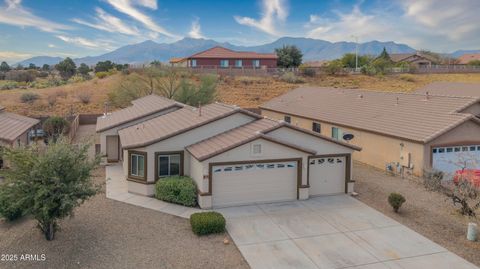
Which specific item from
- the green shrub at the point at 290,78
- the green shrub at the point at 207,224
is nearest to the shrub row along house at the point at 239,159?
the green shrub at the point at 207,224

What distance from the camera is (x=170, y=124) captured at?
21656mm

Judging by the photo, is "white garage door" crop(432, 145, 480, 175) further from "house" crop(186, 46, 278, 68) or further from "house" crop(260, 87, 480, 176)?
"house" crop(186, 46, 278, 68)

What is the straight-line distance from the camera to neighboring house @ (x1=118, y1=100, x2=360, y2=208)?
17.3 metres

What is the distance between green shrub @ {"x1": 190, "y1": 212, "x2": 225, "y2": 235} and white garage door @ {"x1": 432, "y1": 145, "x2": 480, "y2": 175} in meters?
13.8

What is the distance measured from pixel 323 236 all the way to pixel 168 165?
8.14m

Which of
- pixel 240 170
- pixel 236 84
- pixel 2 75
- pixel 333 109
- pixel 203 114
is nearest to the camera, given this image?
pixel 240 170

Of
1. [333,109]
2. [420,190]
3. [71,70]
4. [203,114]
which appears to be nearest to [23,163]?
[203,114]

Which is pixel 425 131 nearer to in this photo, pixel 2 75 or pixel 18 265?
pixel 18 265

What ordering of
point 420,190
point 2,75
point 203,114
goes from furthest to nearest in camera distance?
1. point 2,75
2. point 203,114
3. point 420,190

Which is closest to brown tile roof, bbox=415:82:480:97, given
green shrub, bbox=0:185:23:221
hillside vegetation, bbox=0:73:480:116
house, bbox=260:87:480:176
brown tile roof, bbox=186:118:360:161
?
house, bbox=260:87:480:176

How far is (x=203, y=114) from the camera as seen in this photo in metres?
21.8

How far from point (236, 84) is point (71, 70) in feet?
147

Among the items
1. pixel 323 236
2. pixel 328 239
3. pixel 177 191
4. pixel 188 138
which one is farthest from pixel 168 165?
pixel 328 239

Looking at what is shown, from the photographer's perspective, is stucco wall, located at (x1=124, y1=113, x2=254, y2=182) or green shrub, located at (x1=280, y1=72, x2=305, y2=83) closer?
stucco wall, located at (x1=124, y1=113, x2=254, y2=182)
